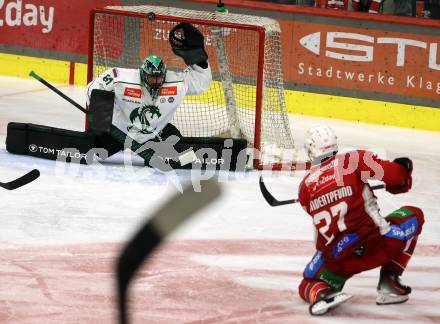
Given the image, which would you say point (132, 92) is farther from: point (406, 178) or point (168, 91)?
point (406, 178)

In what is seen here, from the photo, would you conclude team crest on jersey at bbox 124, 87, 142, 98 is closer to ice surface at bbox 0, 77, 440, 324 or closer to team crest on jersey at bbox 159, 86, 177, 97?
team crest on jersey at bbox 159, 86, 177, 97

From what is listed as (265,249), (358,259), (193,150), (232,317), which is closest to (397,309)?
(358,259)

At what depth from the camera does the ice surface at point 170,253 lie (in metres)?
3.67

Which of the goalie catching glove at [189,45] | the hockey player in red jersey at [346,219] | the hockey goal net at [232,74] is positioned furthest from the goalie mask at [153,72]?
the hockey player in red jersey at [346,219]

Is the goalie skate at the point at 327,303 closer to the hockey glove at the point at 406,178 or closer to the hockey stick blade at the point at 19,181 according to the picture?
the hockey glove at the point at 406,178

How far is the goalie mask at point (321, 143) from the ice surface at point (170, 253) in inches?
16.3

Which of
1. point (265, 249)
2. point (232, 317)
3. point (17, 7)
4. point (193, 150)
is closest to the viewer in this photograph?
point (232, 317)

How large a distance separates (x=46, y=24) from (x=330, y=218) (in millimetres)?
6742

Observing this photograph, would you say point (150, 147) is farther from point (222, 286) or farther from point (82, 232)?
point (222, 286)

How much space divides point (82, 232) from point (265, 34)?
2.56 metres

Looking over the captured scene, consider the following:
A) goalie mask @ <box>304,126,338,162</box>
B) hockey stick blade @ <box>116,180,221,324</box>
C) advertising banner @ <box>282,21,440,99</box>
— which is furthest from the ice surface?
hockey stick blade @ <box>116,180,221,324</box>

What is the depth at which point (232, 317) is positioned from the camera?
357cm

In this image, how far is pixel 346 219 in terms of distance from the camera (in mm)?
3467

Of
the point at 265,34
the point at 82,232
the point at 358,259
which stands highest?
the point at 265,34
